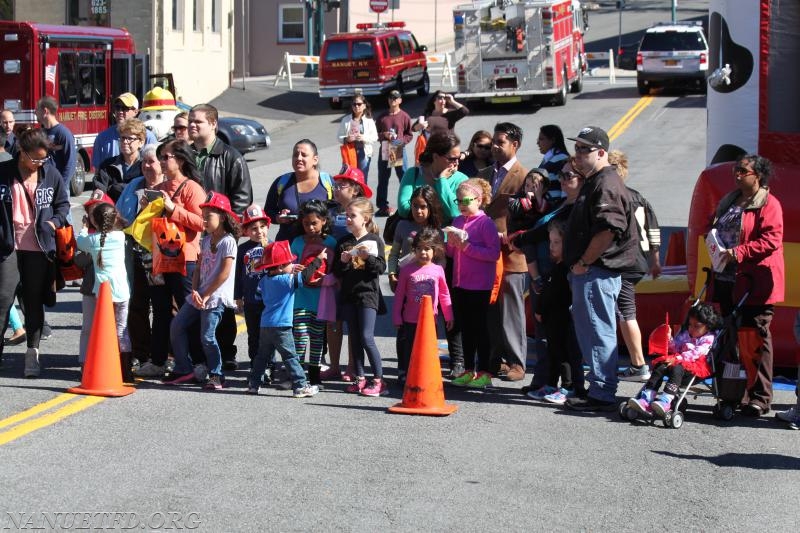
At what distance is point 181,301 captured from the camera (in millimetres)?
10266

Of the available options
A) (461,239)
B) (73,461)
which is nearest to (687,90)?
(461,239)

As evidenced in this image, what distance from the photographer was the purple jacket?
9914 millimetres

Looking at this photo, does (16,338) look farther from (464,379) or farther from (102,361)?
(464,379)

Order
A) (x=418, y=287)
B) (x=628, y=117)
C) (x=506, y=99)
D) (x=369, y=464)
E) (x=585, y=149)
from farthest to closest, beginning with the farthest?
(x=506, y=99) → (x=628, y=117) → (x=418, y=287) → (x=585, y=149) → (x=369, y=464)

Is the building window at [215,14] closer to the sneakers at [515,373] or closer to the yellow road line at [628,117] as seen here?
the yellow road line at [628,117]

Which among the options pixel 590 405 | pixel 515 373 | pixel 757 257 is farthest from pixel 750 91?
pixel 590 405

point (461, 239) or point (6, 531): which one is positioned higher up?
point (461, 239)

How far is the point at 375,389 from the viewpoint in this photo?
971 centimetres

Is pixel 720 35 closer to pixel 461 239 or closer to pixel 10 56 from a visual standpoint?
pixel 461 239

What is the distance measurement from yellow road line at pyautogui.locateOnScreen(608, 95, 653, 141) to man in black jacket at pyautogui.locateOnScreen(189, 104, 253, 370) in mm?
19961

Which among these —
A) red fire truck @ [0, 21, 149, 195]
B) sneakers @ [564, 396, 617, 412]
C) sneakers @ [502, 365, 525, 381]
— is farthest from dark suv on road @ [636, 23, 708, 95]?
sneakers @ [564, 396, 617, 412]

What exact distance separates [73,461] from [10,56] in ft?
55.4

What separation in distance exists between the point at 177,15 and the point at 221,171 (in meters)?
27.8

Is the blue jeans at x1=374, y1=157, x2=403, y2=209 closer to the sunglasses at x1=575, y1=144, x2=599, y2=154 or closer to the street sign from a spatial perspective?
the sunglasses at x1=575, y1=144, x2=599, y2=154
